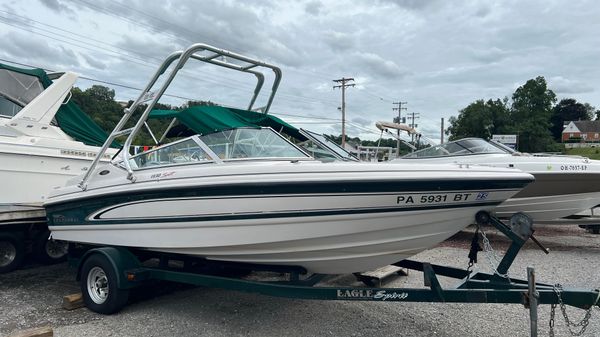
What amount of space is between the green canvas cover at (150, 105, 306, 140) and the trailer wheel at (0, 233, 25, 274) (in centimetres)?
242

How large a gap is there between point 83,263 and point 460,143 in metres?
6.57

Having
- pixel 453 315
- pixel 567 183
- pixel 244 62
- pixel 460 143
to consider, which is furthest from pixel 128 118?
pixel 567 183

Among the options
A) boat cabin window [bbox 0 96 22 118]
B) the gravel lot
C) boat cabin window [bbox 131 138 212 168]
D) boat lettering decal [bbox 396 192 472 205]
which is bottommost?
the gravel lot

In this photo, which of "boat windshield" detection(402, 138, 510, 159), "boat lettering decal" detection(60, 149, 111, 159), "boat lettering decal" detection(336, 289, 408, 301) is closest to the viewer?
"boat lettering decal" detection(336, 289, 408, 301)

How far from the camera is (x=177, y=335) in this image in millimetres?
3789

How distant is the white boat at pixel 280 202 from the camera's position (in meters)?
3.28

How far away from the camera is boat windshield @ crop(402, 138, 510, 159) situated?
792 centimetres

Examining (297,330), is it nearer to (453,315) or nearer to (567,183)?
(453,315)

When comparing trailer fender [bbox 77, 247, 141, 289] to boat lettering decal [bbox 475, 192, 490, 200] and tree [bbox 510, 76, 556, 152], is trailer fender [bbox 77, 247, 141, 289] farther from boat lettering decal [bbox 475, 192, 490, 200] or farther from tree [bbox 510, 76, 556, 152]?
tree [bbox 510, 76, 556, 152]

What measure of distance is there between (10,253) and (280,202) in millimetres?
4320

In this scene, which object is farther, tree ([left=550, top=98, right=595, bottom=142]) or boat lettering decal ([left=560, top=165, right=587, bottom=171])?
tree ([left=550, top=98, right=595, bottom=142])

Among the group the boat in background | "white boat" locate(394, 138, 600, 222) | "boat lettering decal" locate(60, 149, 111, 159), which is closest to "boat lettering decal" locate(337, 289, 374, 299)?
"white boat" locate(394, 138, 600, 222)

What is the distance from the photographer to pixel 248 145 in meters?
4.12

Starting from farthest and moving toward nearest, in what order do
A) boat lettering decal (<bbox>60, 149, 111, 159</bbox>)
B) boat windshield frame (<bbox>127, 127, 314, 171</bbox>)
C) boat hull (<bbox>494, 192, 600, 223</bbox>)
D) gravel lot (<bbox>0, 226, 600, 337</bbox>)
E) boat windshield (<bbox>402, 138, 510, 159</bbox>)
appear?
1. boat windshield (<bbox>402, 138, 510, 159</bbox>)
2. boat hull (<bbox>494, 192, 600, 223</bbox>)
3. boat lettering decal (<bbox>60, 149, 111, 159</bbox>)
4. boat windshield frame (<bbox>127, 127, 314, 171</bbox>)
5. gravel lot (<bbox>0, 226, 600, 337</bbox>)
